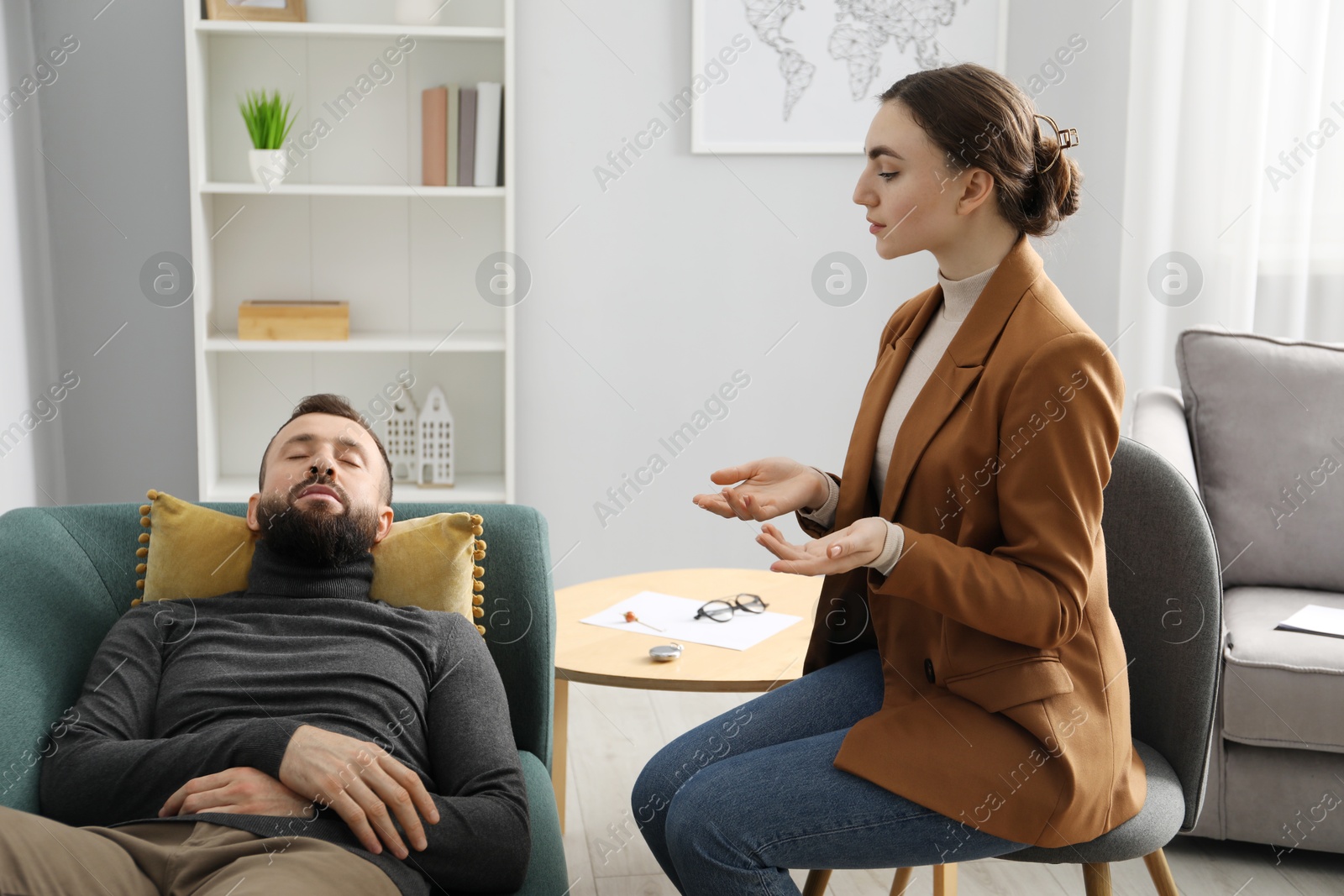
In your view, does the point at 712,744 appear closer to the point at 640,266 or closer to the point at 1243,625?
the point at 1243,625

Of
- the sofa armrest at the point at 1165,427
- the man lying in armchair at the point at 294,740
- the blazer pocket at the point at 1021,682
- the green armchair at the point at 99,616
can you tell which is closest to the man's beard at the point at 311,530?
the man lying in armchair at the point at 294,740

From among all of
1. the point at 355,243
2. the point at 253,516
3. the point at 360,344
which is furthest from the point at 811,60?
the point at 253,516

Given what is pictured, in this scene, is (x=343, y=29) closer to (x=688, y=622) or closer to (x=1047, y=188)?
(x=688, y=622)

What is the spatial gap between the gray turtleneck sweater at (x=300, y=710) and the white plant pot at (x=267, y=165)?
1531mm

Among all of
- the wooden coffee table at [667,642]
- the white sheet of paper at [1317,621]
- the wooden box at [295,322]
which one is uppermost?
the wooden box at [295,322]

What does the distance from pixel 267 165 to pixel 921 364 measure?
2024mm

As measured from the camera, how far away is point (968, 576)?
1.20m

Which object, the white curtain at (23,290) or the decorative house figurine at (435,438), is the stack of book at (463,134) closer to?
the decorative house figurine at (435,438)

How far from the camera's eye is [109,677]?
145cm

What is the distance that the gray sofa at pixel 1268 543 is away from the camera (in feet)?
6.50

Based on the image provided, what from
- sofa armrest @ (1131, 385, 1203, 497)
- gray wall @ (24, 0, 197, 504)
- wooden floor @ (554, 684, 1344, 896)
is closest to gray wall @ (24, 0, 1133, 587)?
gray wall @ (24, 0, 197, 504)

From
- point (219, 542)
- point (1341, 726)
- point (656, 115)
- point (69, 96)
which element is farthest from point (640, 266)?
point (1341, 726)

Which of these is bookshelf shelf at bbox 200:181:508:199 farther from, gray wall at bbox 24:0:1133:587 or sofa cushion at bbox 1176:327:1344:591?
sofa cushion at bbox 1176:327:1344:591

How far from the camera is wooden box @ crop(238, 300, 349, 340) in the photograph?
2.91m
